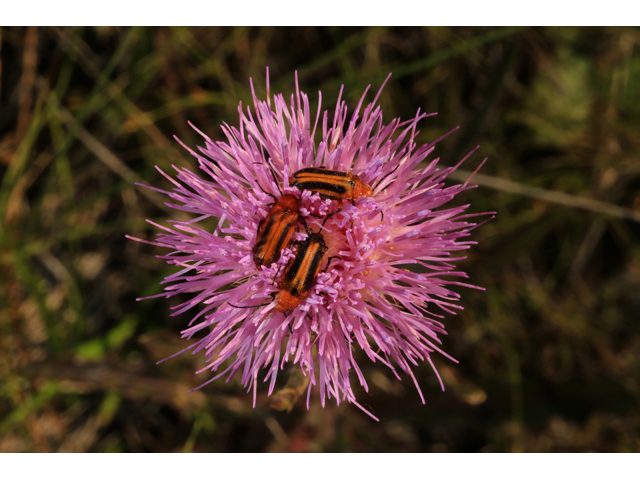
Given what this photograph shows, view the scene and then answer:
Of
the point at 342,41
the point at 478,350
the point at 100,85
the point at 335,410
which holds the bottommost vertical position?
the point at 335,410

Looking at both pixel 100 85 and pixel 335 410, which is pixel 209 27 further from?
pixel 335 410

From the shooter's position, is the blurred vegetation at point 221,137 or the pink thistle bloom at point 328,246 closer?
the pink thistle bloom at point 328,246

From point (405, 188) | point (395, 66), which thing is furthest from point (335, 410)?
point (395, 66)

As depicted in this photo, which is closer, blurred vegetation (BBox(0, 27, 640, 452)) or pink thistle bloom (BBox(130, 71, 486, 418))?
pink thistle bloom (BBox(130, 71, 486, 418))

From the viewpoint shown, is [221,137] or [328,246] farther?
[221,137]
